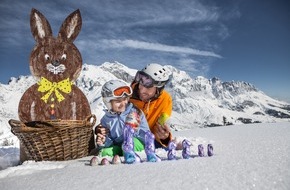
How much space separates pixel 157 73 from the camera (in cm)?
345

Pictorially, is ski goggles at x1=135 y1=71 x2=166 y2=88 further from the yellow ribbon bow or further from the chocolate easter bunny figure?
the yellow ribbon bow

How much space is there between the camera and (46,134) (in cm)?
290

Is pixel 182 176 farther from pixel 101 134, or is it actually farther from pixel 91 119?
pixel 91 119

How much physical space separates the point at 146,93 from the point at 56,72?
1013 mm

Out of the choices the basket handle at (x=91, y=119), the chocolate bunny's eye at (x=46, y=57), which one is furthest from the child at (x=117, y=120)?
the chocolate bunny's eye at (x=46, y=57)

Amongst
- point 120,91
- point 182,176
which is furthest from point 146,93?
point 182,176

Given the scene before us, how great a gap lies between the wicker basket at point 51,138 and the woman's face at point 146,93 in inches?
28.4

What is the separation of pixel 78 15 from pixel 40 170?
182 cm

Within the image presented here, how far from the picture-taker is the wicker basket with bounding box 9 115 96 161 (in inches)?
113

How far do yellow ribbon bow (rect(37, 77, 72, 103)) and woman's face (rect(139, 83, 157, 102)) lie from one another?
78 cm

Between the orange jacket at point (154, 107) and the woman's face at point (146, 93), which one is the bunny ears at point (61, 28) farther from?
the orange jacket at point (154, 107)

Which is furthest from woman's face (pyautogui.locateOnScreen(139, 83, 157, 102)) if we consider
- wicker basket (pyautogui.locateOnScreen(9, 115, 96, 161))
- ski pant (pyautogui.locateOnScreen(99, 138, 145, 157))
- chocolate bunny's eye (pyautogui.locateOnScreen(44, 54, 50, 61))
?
chocolate bunny's eye (pyautogui.locateOnScreen(44, 54, 50, 61))

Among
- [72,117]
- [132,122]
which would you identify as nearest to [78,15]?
[72,117]

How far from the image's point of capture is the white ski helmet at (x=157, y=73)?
343 cm
